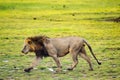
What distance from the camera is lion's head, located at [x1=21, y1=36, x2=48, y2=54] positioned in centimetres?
1270

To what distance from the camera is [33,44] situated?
12805mm

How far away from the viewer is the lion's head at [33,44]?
12703mm

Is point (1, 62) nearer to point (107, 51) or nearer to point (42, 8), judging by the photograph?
point (107, 51)

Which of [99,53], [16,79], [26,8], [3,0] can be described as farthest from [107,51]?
[3,0]

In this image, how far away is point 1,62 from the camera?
571 inches

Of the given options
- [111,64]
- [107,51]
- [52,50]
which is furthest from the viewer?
[107,51]

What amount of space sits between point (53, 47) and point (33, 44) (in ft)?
1.68

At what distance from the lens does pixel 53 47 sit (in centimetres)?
1291

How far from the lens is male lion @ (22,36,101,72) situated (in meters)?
12.7

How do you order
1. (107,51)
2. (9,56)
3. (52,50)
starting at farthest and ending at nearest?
(107,51), (9,56), (52,50)

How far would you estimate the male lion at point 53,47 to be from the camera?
1273 centimetres

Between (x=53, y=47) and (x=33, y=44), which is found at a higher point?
(x=33, y=44)

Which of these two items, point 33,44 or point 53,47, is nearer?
point 33,44

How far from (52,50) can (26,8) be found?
33.2 meters
